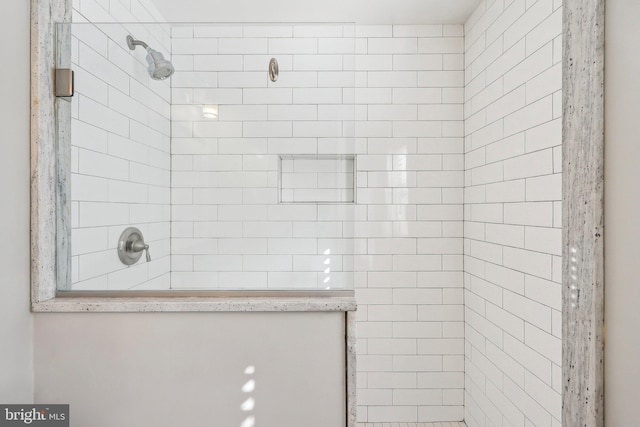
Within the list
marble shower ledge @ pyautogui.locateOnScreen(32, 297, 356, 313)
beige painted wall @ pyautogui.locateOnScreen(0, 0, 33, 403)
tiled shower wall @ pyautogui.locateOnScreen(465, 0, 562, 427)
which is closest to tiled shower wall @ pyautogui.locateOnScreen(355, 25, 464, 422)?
tiled shower wall @ pyautogui.locateOnScreen(465, 0, 562, 427)

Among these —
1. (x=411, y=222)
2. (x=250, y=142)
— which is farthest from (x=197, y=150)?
(x=411, y=222)

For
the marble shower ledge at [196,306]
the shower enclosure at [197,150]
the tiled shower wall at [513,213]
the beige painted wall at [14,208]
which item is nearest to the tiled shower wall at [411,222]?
the tiled shower wall at [513,213]

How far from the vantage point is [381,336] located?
2.64 m

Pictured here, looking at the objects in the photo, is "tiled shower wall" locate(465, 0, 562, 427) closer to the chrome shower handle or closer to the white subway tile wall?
the white subway tile wall

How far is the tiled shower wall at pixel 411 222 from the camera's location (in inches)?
104

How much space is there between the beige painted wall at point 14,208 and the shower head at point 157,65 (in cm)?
36

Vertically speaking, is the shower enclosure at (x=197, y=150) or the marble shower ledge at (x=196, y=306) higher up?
the shower enclosure at (x=197, y=150)

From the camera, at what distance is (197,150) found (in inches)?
55.1

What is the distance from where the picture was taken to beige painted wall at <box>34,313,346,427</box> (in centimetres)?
126

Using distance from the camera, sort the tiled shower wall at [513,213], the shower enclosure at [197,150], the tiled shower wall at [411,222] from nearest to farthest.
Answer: the shower enclosure at [197,150] < the tiled shower wall at [513,213] < the tiled shower wall at [411,222]

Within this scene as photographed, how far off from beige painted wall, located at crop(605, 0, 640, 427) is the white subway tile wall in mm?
758

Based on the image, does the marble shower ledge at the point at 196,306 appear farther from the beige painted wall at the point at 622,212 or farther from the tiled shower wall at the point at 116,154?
the beige painted wall at the point at 622,212

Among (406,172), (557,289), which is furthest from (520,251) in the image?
(406,172)

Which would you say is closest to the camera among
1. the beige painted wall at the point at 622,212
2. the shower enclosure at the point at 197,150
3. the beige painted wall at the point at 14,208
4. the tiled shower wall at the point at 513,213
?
the beige painted wall at the point at 622,212
